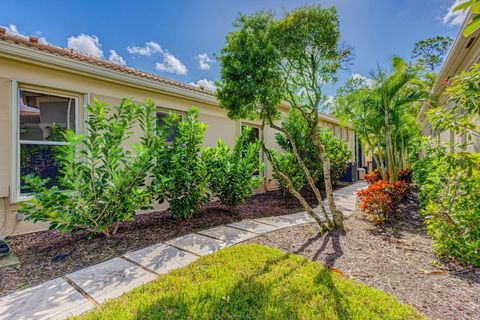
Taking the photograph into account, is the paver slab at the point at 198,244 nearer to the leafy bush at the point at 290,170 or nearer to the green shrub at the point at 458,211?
the green shrub at the point at 458,211

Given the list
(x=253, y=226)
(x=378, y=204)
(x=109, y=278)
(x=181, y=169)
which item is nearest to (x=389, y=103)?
(x=378, y=204)

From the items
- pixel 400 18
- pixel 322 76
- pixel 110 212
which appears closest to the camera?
pixel 110 212

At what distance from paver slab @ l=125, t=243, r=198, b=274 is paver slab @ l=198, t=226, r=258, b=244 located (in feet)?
2.79

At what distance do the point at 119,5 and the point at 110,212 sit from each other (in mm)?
7253

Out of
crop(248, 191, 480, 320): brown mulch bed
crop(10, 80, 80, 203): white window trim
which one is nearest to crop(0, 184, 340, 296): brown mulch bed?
crop(10, 80, 80, 203): white window trim

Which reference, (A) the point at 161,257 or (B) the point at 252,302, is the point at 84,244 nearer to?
(A) the point at 161,257

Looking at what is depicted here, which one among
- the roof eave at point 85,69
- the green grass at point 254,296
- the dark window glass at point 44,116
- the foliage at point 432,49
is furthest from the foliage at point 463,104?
the foliage at point 432,49

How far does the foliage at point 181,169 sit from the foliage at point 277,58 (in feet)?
3.36

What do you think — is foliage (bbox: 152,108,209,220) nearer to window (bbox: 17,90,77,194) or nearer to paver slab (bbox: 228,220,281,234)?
paver slab (bbox: 228,220,281,234)

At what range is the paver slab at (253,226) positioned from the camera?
5.05 m

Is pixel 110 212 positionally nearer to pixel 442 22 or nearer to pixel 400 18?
pixel 400 18

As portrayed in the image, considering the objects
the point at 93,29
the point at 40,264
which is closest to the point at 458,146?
the point at 40,264

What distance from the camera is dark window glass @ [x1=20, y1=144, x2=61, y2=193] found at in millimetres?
4832

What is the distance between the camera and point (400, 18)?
7848 mm
